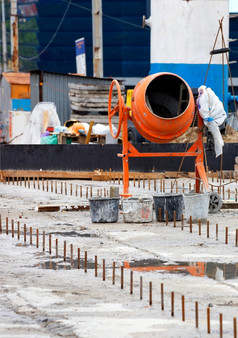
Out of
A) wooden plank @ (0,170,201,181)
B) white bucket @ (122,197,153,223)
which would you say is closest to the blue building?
wooden plank @ (0,170,201,181)

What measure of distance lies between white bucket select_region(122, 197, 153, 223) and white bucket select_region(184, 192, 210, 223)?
64cm

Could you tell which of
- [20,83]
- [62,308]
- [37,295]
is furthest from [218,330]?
[20,83]

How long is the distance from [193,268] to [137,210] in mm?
4112

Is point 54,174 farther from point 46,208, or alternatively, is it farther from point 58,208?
point 46,208

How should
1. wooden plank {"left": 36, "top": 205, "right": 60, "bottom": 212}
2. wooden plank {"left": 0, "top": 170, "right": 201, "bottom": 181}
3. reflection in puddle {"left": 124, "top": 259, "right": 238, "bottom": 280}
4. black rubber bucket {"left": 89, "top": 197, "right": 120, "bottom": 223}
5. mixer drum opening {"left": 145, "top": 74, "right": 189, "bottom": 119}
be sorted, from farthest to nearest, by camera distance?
wooden plank {"left": 0, "top": 170, "right": 201, "bottom": 181} → mixer drum opening {"left": 145, "top": 74, "right": 189, "bottom": 119} → wooden plank {"left": 36, "top": 205, "right": 60, "bottom": 212} → black rubber bucket {"left": 89, "top": 197, "right": 120, "bottom": 223} → reflection in puddle {"left": 124, "top": 259, "right": 238, "bottom": 280}

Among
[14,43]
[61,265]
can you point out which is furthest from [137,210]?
[14,43]

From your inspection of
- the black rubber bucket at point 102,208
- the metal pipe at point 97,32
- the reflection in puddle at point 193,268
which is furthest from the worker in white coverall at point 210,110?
the metal pipe at point 97,32

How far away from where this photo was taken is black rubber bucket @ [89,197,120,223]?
1345cm

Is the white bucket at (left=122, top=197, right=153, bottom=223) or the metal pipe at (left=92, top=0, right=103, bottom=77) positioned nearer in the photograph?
the white bucket at (left=122, top=197, right=153, bottom=223)

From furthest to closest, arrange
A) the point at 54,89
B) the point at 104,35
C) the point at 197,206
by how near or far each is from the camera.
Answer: the point at 104,35
the point at 54,89
the point at 197,206

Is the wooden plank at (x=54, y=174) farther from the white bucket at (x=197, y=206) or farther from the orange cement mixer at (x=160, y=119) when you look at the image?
the white bucket at (x=197, y=206)

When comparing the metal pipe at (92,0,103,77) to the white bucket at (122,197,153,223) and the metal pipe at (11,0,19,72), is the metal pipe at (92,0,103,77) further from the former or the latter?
the white bucket at (122,197,153,223)

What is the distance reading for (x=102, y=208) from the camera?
13492 mm

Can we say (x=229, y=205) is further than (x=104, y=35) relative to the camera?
No
